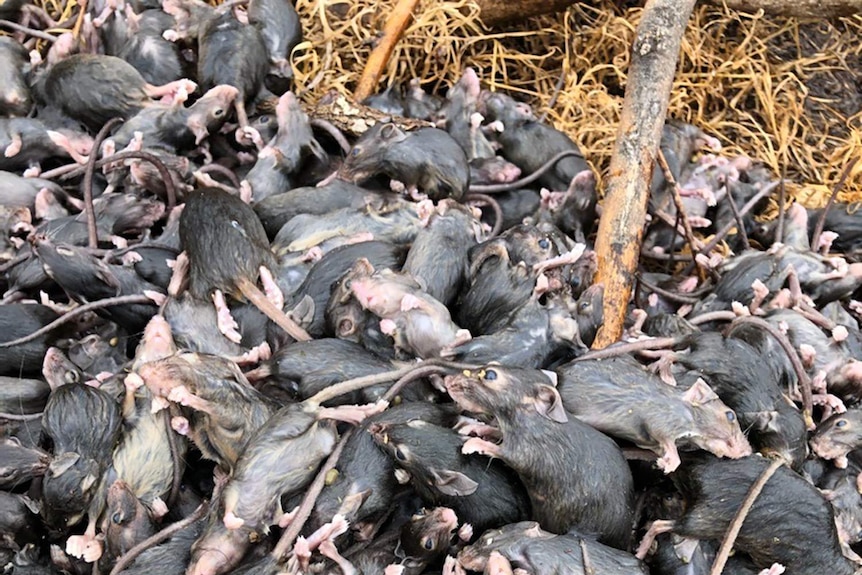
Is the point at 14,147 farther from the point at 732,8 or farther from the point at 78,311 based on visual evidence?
the point at 732,8

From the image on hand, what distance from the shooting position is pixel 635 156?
2729mm

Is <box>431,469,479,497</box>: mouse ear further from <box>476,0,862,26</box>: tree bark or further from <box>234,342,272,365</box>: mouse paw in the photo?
<box>476,0,862,26</box>: tree bark

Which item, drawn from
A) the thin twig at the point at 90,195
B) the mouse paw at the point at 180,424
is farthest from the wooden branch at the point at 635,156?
the thin twig at the point at 90,195

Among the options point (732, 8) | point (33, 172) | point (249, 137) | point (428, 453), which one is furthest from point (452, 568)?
point (732, 8)

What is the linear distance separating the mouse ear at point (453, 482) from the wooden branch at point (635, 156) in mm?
717

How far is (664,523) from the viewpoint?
1.93 m

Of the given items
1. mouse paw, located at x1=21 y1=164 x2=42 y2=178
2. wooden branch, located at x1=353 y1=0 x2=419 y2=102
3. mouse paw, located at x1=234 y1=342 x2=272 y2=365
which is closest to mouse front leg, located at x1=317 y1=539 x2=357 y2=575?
mouse paw, located at x1=234 y1=342 x2=272 y2=365

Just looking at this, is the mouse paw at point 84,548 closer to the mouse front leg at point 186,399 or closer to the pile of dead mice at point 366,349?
the pile of dead mice at point 366,349

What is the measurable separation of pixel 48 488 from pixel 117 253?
0.80 meters

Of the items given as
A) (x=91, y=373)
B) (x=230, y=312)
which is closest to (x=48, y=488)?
(x=91, y=373)

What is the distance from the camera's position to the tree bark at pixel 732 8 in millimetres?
3531

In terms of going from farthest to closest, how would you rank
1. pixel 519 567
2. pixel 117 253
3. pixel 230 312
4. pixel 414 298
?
pixel 117 253, pixel 230 312, pixel 414 298, pixel 519 567

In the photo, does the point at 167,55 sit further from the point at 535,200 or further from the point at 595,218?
the point at 595,218

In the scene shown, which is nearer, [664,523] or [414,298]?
[664,523]
